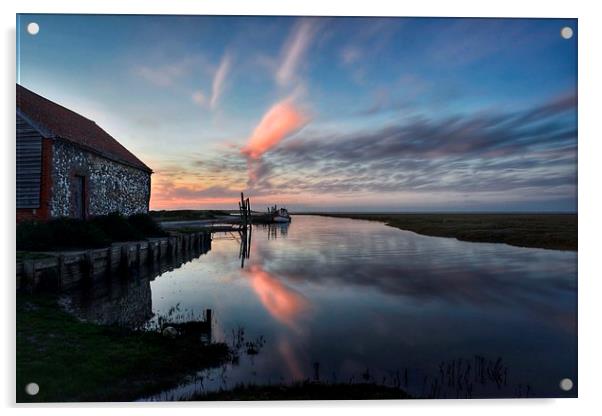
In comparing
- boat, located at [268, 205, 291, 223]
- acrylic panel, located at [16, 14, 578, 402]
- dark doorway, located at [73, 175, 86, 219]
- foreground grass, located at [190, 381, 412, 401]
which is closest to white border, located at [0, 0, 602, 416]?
acrylic panel, located at [16, 14, 578, 402]

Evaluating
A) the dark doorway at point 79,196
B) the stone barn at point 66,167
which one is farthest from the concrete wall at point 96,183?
the dark doorway at point 79,196

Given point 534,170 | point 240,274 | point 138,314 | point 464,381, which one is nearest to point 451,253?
point 240,274

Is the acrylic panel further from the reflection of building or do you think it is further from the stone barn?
the stone barn

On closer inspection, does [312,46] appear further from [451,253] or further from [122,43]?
[451,253]

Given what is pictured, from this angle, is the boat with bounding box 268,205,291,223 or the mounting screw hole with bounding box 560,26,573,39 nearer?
the mounting screw hole with bounding box 560,26,573,39

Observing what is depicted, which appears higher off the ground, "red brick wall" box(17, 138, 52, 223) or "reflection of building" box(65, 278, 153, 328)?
"red brick wall" box(17, 138, 52, 223)

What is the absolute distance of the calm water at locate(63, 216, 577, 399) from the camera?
554 centimetres

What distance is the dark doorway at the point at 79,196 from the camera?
1259 cm

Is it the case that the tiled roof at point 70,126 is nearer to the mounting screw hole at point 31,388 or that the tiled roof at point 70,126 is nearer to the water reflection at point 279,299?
the mounting screw hole at point 31,388

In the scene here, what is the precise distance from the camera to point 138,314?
8.66 metres

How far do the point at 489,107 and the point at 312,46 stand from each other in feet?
11.1

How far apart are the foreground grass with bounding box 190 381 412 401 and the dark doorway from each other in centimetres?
1060

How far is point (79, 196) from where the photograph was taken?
1296cm

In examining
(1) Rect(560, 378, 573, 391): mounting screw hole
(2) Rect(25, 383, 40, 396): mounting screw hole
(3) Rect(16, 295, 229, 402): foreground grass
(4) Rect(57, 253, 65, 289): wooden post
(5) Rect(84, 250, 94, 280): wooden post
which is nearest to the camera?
(3) Rect(16, 295, 229, 402): foreground grass
